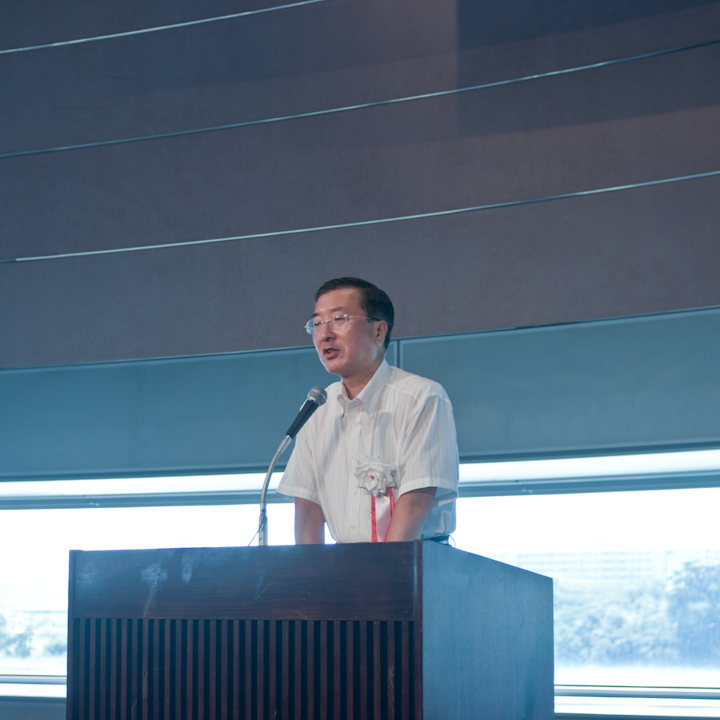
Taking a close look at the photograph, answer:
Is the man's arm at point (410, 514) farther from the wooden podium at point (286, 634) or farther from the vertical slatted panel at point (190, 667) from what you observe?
the vertical slatted panel at point (190, 667)

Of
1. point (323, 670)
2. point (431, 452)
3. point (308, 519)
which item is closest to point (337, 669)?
point (323, 670)

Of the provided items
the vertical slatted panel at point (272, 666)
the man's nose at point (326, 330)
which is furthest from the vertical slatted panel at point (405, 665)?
the man's nose at point (326, 330)

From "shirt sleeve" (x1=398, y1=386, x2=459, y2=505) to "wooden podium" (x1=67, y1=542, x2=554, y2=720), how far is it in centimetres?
26

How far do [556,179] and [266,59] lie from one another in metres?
1.36

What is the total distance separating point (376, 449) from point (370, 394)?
0.45ft

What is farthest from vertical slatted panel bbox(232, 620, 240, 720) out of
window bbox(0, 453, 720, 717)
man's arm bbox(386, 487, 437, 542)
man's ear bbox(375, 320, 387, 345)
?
window bbox(0, 453, 720, 717)

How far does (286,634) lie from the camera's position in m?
1.38

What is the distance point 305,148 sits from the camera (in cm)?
344

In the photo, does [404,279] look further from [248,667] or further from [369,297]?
[248,667]

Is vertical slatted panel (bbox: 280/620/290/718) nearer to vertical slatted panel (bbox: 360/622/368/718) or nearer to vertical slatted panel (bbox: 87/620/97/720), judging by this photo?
vertical slatted panel (bbox: 360/622/368/718)

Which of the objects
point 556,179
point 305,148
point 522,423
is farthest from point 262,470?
point 556,179

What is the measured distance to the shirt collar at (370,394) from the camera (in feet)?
6.55

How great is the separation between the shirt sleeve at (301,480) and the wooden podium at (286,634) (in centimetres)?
59

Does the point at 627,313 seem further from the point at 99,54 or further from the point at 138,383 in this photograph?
the point at 99,54
